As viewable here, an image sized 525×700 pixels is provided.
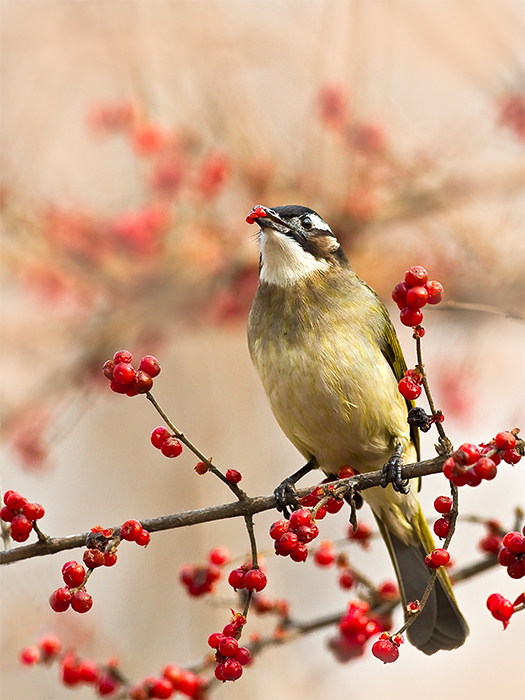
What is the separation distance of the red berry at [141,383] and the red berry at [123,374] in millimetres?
14

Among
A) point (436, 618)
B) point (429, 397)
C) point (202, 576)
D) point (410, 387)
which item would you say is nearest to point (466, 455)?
point (429, 397)

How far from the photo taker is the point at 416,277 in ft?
7.82

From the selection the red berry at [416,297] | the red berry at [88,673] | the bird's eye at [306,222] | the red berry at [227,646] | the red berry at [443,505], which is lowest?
the red berry at [227,646]

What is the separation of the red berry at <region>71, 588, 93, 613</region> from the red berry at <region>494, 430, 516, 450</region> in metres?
1.29

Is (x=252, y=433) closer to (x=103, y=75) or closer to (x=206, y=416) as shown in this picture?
(x=206, y=416)

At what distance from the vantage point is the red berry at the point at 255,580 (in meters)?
2.60

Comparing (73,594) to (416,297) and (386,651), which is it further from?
(416,297)

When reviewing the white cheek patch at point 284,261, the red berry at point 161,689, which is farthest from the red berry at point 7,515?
the white cheek patch at point 284,261

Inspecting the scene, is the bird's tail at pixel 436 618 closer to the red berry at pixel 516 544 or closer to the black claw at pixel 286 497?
the black claw at pixel 286 497

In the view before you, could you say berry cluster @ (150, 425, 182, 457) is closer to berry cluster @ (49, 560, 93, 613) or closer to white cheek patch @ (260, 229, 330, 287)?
berry cluster @ (49, 560, 93, 613)

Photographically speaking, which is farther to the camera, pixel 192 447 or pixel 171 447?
pixel 171 447

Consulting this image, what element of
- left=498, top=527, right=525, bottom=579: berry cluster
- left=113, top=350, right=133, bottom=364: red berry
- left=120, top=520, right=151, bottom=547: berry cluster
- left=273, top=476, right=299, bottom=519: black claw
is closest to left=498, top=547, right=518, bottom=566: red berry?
left=498, top=527, right=525, bottom=579: berry cluster

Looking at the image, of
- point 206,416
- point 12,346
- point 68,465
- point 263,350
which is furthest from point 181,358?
point 263,350

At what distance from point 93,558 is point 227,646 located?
0.51 meters
